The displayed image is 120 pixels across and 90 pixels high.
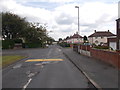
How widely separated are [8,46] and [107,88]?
171 ft

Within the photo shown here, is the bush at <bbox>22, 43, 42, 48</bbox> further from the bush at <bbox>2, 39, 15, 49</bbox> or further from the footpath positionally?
the footpath

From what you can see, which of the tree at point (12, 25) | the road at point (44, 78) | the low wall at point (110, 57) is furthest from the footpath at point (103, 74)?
the tree at point (12, 25)

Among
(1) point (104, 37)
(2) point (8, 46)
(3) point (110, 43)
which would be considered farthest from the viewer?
(1) point (104, 37)

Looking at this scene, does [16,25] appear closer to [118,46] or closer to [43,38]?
[43,38]

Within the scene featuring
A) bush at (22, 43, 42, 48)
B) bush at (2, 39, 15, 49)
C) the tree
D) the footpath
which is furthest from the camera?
bush at (22, 43, 42, 48)

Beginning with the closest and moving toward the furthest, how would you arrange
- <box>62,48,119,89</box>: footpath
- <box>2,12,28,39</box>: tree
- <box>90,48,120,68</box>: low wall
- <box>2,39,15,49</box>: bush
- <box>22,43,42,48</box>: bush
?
<box>62,48,119,89</box>: footpath → <box>90,48,120,68</box>: low wall → <box>2,39,15,49</box>: bush → <box>2,12,28,39</box>: tree → <box>22,43,42,48</box>: bush

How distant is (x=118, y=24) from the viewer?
28453 mm

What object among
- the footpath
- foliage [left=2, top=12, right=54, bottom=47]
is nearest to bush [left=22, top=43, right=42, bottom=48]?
foliage [left=2, top=12, right=54, bottom=47]

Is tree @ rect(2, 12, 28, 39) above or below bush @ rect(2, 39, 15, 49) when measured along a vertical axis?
above

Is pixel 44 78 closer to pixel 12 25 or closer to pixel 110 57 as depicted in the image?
pixel 110 57

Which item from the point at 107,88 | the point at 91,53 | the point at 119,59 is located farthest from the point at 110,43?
the point at 107,88

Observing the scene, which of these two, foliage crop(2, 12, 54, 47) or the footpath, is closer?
the footpath

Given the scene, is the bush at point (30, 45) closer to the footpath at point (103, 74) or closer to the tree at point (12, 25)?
the tree at point (12, 25)

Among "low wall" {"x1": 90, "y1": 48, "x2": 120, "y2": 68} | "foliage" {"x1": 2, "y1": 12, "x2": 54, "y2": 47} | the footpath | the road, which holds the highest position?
"foliage" {"x1": 2, "y1": 12, "x2": 54, "y2": 47}
